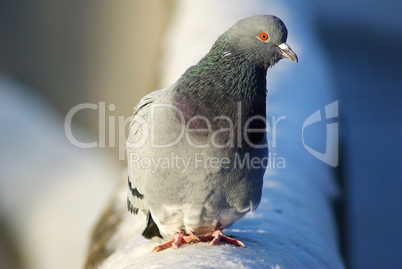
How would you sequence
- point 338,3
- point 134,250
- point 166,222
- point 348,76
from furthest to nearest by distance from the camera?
point 338,3, point 348,76, point 134,250, point 166,222

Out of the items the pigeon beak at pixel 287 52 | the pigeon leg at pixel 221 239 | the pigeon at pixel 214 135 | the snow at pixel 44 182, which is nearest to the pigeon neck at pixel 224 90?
the pigeon at pixel 214 135

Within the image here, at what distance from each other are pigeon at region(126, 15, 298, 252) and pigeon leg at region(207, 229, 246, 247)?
25mm

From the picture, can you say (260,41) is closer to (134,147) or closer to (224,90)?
(224,90)

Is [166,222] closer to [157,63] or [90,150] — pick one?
[157,63]

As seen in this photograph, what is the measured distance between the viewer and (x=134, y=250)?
15.8 ft

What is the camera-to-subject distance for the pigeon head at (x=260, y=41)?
393cm

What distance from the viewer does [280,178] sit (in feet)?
19.5

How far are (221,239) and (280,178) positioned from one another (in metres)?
1.89

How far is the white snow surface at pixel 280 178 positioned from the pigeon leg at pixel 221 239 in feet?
0.21

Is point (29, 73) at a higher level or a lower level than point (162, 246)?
higher

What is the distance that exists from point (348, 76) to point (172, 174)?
6699 mm

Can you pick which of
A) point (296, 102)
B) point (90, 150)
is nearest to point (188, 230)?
point (296, 102)

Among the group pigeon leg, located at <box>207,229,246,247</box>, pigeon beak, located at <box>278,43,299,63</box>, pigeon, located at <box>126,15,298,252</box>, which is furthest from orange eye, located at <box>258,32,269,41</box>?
pigeon leg, located at <box>207,229,246,247</box>

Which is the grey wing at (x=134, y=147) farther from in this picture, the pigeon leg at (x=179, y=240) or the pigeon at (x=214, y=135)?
the pigeon leg at (x=179, y=240)
